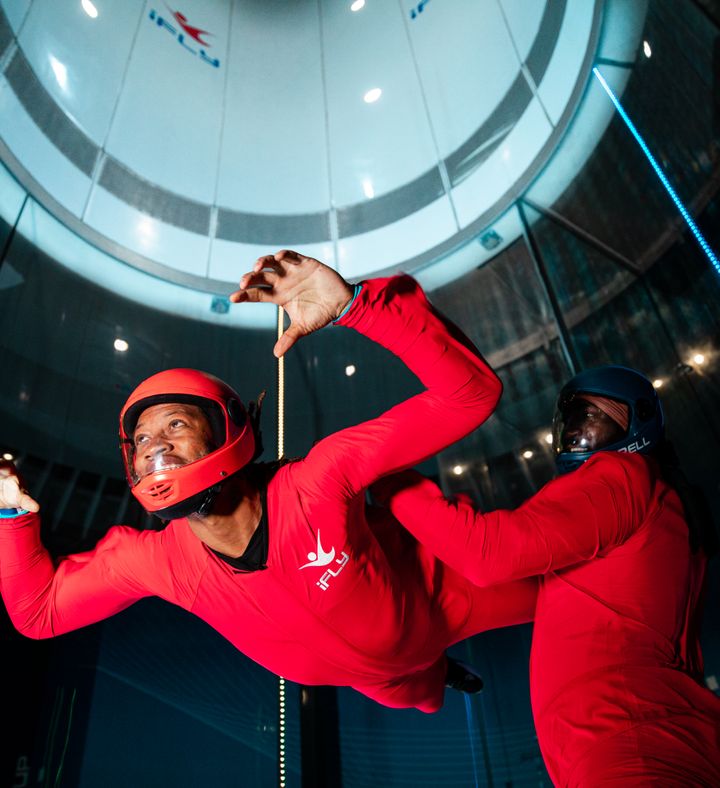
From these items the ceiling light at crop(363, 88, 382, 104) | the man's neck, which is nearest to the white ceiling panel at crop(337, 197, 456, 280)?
the ceiling light at crop(363, 88, 382, 104)

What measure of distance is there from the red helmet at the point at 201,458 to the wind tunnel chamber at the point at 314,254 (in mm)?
2517

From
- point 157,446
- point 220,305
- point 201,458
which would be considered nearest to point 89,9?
point 220,305

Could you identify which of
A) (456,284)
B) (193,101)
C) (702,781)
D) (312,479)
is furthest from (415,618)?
(193,101)

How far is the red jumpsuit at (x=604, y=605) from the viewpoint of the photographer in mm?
1260

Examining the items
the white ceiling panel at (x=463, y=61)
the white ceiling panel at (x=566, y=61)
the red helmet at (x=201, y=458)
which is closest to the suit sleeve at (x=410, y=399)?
the red helmet at (x=201, y=458)

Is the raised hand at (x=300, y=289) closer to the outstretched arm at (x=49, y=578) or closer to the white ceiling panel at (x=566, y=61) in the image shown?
the outstretched arm at (x=49, y=578)

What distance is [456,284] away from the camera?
16.7 feet

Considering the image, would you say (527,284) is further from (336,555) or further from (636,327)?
(336,555)

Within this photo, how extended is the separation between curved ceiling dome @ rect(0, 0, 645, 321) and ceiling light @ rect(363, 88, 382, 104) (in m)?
0.03

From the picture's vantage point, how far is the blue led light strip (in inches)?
108

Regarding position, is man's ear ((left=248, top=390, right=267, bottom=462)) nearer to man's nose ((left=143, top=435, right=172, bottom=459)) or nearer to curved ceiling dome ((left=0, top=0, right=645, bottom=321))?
man's nose ((left=143, top=435, right=172, bottom=459))

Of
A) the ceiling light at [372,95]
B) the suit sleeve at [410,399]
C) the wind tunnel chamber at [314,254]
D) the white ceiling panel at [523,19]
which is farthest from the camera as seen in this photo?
the ceiling light at [372,95]

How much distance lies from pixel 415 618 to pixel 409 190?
4.25 metres

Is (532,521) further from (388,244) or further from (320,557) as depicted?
(388,244)
